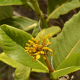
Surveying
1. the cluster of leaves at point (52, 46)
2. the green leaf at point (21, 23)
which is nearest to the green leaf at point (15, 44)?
the cluster of leaves at point (52, 46)

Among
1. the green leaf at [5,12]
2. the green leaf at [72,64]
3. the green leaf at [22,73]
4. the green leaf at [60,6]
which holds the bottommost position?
the green leaf at [22,73]

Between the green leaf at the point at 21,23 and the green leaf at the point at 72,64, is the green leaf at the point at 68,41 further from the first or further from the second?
the green leaf at the point at 21,23

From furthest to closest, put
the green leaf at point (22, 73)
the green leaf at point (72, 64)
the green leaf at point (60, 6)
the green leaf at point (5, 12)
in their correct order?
the green leaf at point (5, 12)
the green leaf at point (60, 6)
the green leaf at point (22, 73)
the green leaf at point (72, 64)

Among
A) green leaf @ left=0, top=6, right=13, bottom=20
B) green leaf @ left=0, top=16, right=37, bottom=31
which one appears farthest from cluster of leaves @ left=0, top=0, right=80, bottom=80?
green leaf @ left=0, top=6, right=13, bottom=20

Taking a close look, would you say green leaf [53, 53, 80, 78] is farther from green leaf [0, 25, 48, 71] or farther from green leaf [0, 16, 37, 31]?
green leaf [0, 16, 37, 31]

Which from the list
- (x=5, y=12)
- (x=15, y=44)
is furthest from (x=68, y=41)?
(x=5, y=12)

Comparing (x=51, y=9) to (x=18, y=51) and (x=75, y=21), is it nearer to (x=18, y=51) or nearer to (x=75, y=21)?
(x=75, y=21)

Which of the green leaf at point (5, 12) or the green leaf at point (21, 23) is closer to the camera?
the green leaf at point (21, 23)
